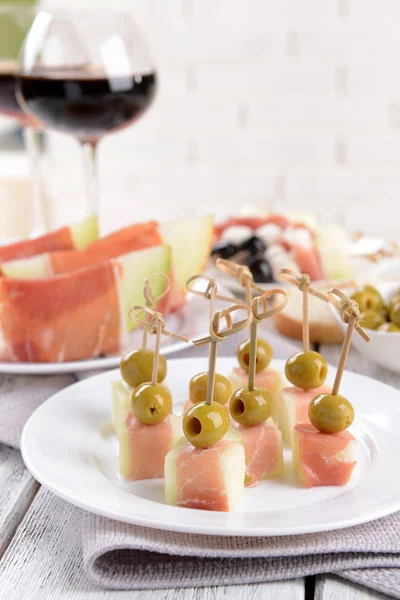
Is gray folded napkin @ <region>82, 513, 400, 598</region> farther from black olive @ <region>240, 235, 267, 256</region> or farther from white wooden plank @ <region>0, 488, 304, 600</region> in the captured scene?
black olive @ <region>240, 235, 267, 256</region>

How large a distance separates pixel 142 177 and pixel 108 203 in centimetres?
27

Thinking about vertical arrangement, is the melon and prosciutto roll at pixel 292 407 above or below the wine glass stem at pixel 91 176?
below

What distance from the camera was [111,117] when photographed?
1667mm

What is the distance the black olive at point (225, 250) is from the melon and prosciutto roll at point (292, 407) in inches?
26.3

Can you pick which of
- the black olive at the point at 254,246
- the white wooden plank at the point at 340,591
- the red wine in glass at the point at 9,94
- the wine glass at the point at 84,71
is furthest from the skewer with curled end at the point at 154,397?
the red wine in glass at the point at 9,94

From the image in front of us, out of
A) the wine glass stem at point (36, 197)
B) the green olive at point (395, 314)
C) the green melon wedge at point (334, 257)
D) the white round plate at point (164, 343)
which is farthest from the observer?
the wine glass stem at point (36, 197)

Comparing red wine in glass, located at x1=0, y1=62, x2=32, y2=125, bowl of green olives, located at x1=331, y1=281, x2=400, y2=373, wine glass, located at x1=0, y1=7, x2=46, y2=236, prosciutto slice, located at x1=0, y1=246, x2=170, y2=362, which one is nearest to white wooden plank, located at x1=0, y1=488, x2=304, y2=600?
prosciutto slice, located at x1=0, y1=246, x2=170, y2=362

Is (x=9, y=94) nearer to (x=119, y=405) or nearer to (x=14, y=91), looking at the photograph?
(x=14, y=91)

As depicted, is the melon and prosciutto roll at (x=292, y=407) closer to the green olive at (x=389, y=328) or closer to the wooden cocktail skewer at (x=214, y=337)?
the wooden cocktail skewer at (x=214, y=337)

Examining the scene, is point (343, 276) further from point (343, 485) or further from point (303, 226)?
point (343, 485)

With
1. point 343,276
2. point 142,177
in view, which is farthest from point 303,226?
point 142,177

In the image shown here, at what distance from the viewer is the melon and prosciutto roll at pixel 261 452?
86 cm

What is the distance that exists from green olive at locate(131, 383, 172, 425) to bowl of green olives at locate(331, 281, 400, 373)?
0.43m

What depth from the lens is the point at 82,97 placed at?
1608mm
